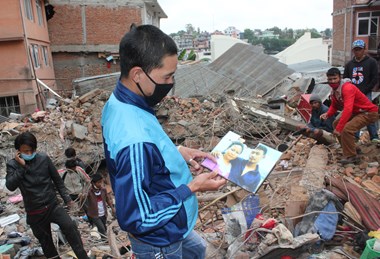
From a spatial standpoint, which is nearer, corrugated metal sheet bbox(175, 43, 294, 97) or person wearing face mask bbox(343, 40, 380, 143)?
person wearing face mask bbox(343, 40, 380, 143)

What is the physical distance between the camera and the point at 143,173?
4.33ft

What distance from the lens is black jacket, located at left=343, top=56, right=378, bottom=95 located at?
5.67 meters

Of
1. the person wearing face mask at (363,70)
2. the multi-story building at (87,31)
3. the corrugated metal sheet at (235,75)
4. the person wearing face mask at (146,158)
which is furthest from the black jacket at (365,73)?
the multi-story building at (87,31)

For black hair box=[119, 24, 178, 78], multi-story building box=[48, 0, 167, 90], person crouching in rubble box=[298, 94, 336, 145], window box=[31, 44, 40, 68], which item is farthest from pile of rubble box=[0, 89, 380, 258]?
multi-story building box=[48, 0, 167, 90]

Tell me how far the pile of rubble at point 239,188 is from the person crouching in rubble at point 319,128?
0.63 feet

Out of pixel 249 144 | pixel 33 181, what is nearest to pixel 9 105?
pixel 249 144

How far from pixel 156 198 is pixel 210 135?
796 centimetres

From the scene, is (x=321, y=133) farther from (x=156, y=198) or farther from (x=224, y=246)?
(x=156, y=198)

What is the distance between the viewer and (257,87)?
502 inches

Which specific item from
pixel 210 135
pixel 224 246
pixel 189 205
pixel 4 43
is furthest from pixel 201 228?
pixel 4 43

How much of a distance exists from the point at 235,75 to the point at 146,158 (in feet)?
41.1

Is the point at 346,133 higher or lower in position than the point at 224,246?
higher

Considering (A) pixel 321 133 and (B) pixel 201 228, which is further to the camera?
(A) pixel 321 133

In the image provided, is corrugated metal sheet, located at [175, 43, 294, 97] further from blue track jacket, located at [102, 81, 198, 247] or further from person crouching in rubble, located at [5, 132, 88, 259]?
blue track jacket, located at [102, 81, 198, 247]
